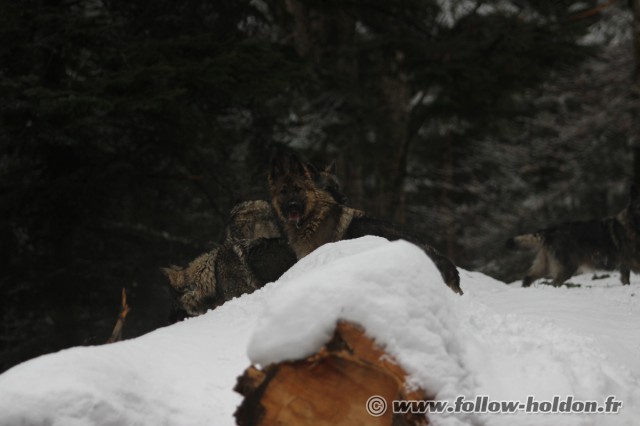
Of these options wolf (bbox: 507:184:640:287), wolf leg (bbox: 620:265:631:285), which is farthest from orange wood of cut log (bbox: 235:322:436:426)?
wolf (bbox: 507:184:640:287)

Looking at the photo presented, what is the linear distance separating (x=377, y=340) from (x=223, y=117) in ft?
32.0

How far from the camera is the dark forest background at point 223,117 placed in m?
9.66

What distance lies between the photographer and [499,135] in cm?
2289

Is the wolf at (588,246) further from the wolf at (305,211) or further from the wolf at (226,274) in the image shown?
the wolf at (226,274)

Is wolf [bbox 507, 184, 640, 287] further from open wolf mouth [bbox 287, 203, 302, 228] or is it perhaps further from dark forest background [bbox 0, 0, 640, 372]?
open wolf mouth [bbox 287, 203, 302, 228]

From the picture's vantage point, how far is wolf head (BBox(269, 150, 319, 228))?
302 inches

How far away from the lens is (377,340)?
11.3ft

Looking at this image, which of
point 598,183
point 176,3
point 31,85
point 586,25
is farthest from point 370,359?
point 598,183

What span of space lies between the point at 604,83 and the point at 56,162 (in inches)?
518

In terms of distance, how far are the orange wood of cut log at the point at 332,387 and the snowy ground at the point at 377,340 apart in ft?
0.23

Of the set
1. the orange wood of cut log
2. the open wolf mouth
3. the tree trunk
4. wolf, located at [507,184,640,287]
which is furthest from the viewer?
the tree trunk

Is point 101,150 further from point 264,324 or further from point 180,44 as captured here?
point 264,324

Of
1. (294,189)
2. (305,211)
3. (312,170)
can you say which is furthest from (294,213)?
Answer: (312,170)

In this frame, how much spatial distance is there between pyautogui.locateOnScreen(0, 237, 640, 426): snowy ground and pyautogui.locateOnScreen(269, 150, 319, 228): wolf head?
294 centimetres
